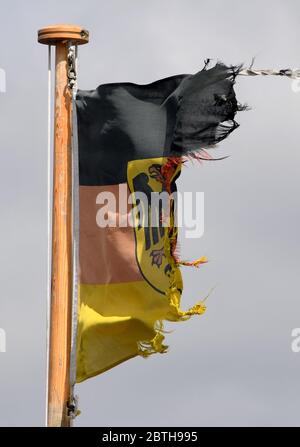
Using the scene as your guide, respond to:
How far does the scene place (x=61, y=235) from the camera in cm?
5919

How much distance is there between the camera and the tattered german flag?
193ft

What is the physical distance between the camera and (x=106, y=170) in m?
59.2

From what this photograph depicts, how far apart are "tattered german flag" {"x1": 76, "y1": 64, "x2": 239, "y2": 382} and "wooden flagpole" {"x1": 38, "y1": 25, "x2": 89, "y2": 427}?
0.18 m

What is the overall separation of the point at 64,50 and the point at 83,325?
312cm

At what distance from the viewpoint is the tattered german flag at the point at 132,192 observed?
5872 centimetres

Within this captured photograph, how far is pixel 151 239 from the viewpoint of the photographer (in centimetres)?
5878

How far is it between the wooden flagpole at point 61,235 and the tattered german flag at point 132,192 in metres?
0.18

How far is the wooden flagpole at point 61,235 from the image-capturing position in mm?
58969

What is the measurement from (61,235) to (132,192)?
0.95m

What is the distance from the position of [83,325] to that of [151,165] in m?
1.94

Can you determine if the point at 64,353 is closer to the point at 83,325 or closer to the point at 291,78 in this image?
the point at 83,325

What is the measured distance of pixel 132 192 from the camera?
59.0 m

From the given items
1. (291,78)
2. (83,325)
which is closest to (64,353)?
(83,325)

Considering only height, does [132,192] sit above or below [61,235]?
above
